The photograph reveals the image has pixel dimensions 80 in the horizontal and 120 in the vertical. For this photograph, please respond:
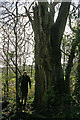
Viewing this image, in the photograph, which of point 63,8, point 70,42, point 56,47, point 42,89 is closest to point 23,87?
point 42,89

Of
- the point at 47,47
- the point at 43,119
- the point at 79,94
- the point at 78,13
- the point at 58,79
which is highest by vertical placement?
the point at 78,13

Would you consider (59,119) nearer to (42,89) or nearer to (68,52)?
(42,89)

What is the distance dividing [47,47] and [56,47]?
1.17ft

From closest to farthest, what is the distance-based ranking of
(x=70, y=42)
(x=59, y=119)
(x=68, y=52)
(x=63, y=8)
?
(x=59, y=119) → (x=63, y=8) → (x=70, y=42) → (x=68, y=52)

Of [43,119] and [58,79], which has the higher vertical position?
[58,79]

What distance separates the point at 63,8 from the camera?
18.9ft

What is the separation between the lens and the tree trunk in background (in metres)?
5.65

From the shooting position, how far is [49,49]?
224 inches

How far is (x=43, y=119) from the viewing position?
4922 mm

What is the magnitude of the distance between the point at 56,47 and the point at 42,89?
167 centimetres

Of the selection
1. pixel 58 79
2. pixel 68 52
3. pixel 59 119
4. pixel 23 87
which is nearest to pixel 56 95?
pixel 58 79

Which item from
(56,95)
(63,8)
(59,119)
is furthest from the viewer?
(63,8)

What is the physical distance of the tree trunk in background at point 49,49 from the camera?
18.5ft

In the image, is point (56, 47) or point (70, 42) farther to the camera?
point (70, 42)
